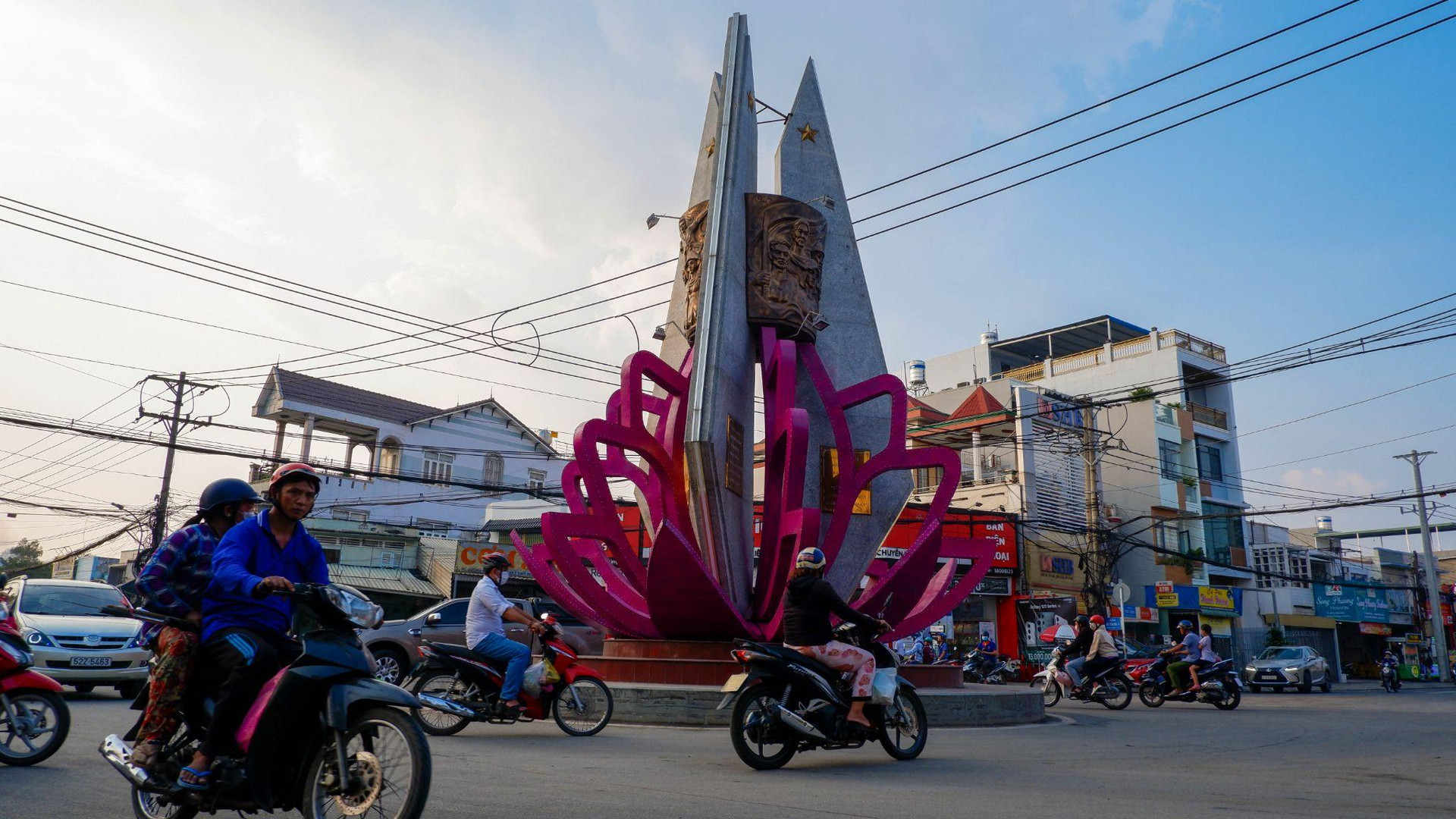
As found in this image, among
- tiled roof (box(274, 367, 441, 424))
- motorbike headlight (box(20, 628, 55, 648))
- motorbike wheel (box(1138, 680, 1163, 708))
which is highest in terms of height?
tiled roof (box(274, 367, 441, 424))

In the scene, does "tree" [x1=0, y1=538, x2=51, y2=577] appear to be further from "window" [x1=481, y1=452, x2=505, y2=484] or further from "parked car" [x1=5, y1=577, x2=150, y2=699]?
"parked car" [x1=5, y1=577, x2=150, y2=699]

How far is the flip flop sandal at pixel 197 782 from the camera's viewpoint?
3.60m

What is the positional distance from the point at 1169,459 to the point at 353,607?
122ft

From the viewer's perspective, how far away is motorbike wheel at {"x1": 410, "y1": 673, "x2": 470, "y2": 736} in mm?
7965

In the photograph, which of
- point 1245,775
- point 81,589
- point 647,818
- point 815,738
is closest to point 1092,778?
point 1245,775

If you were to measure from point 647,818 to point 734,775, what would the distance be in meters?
1.72

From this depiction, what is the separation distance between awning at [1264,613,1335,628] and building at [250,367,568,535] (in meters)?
26.3

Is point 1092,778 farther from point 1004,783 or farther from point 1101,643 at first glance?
point 1101,643

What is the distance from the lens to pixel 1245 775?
623 cm

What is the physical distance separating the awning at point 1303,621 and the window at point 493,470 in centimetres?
2904

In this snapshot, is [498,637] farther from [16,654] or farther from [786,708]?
[16,654]

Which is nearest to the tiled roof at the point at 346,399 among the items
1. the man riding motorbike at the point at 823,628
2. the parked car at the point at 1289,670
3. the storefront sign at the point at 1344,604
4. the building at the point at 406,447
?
the building at the point at 406,447

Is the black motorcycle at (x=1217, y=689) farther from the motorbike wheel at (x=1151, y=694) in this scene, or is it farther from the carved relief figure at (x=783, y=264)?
the carved relief figure at (x=783, y=264)

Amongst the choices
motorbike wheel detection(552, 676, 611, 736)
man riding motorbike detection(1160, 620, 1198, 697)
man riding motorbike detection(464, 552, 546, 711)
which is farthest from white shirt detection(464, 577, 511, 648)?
man riding motorbike detection(1160, 620, 1198, 697)
